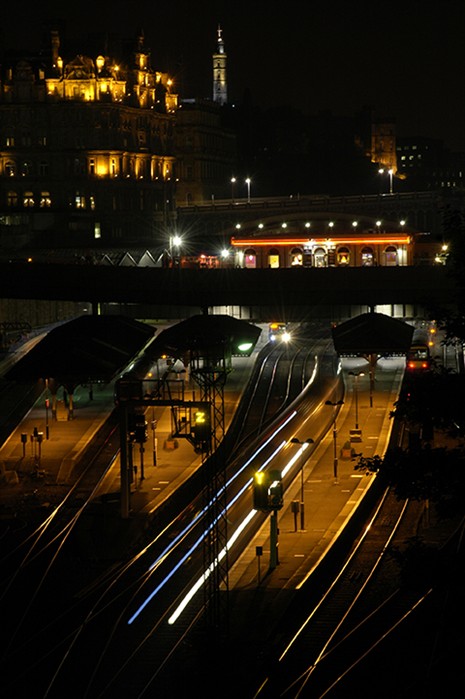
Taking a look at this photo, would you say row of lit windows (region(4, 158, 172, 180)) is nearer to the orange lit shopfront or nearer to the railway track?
the orange lit shopfront

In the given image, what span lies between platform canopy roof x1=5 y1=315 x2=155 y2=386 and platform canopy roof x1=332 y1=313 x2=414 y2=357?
9.02 metres

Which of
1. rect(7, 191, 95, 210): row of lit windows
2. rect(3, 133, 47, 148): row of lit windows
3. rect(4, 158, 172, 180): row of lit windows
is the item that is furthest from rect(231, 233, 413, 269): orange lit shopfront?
rect(3, 133, 47, 148): row of lit windows

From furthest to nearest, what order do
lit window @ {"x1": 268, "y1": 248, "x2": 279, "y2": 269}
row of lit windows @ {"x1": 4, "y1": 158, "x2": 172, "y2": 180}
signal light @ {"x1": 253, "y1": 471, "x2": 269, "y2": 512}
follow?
row of lit windows @ {"x1": 4, "y1": 158, "x2": 172, "y2": 180}, lit window @ {"x1": 268, "y1": 248, "x2": 279, "y2": 269}, signal light @ {"x1": 253, "y1": 471, "x2": 269, "y2": 512}

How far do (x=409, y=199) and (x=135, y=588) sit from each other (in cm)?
10747

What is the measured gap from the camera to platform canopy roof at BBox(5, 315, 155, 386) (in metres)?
59.3

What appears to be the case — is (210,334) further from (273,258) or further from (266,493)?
(266,493)

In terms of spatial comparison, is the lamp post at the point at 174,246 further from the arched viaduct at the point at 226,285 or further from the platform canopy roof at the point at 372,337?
the arched viaduct at the point at 226,285

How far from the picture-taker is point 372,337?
67.2 meters

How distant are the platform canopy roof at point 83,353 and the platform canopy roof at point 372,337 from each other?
355 inches

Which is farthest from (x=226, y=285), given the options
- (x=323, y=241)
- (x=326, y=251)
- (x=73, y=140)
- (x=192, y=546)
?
(x=73, y=140)

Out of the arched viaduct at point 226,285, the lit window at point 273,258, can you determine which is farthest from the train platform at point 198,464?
the lit window at point 273,258

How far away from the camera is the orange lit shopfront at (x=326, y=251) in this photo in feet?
297

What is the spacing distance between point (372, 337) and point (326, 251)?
84.0 ft

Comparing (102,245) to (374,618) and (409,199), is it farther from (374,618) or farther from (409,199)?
(374,618)
